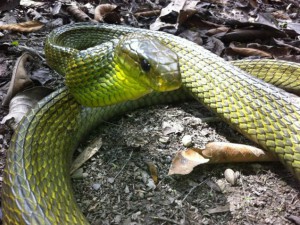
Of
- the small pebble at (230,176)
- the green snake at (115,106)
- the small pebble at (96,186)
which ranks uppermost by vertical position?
the green snake at (115,106)

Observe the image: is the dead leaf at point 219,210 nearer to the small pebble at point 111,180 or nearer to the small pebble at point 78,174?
the small pebble at point 111,180

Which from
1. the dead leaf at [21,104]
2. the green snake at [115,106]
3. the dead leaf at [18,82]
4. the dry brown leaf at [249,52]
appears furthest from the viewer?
the dry brown leaf at [249,52]

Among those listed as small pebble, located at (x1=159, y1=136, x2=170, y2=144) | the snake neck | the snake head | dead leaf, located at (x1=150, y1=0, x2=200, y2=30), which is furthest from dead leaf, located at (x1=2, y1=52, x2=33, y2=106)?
dead leaf, located at (x1=150, y1=0, x2=200, y2=30)

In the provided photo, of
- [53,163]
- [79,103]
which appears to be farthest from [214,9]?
[53,163]

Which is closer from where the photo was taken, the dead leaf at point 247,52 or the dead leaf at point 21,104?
the dead leaf at point 21,104

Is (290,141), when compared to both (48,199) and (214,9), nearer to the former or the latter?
(48,199)

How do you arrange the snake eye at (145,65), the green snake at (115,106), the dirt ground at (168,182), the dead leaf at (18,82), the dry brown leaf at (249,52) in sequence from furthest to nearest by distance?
the dry brown leaf at (249,52) < the dead leaf at (18,82) < the dirt ground at (168,182) < the snake eye at (145,65) < the green snake at (115,106)

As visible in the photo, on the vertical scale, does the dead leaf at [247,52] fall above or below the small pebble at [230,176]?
above

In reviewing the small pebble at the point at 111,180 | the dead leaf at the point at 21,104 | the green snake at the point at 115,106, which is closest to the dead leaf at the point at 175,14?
the green snake at the point at 115,106
